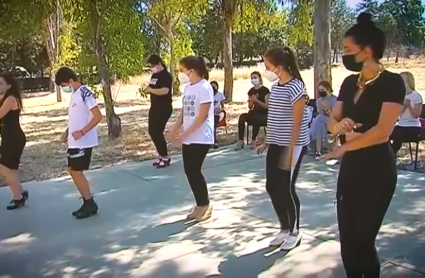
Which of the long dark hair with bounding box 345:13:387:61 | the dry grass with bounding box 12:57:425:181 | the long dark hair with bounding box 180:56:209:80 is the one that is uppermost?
the long dark hair with bounding box 345:13:387:61

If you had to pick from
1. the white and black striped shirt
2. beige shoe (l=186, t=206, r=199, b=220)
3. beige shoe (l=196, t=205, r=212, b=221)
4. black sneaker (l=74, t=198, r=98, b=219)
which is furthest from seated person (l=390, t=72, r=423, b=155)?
black sneaker (l=74, t=198, r=98, b=219)

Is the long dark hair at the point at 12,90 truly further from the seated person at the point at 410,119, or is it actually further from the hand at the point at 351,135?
the seated person at the point at 410,119

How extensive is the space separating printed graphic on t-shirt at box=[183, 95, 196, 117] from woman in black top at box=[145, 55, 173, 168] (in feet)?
8.13

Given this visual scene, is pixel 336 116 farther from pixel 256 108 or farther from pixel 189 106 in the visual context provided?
pixel 256 108

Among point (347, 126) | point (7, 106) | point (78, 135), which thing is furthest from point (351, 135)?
point (7, 106)

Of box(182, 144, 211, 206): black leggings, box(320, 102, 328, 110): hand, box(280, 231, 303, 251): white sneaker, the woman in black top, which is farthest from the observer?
box(320, 102, 328, 110): hand

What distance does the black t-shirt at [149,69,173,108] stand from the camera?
745 centimetres

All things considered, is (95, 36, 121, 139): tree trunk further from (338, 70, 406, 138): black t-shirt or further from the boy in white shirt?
(338, 70, 406, 138): black t-shirt

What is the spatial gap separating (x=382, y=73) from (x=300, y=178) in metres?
3.91

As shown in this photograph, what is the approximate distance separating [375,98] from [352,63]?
241mm

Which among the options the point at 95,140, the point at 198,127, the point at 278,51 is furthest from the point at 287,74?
the point at 95,140

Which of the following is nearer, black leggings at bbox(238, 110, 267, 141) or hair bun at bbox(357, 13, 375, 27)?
hair bun at bbox(357, 13, 375, 27)

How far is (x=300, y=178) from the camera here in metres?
6.60

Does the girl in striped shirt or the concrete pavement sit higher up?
the girl in striped shirt
